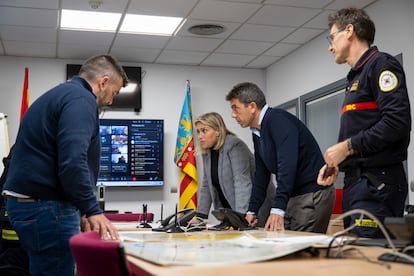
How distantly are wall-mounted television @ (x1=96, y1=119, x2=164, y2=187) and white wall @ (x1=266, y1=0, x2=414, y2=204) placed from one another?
166 cm

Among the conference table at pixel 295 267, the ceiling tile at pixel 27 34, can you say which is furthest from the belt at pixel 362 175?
the ceiling tile at pixel 27 34

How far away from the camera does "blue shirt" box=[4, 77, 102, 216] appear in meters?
1.89

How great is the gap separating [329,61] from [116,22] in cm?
222

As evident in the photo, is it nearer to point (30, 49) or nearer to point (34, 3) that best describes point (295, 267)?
point (34, 3)

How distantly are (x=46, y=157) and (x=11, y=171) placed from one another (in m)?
0.17

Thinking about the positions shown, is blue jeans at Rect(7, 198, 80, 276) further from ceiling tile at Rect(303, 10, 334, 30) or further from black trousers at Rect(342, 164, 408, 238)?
ceiling tile at Rect(303, 10, 334, 30)

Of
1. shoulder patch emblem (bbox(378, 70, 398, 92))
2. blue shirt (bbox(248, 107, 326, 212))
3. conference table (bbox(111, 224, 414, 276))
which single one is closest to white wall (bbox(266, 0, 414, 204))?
blue shirt (bbox(248, 107, 326, 212))

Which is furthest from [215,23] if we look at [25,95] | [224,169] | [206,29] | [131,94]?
[25,95]

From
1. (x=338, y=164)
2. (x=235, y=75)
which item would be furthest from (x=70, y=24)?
(x=338, y=164)

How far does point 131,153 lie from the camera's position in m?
6.24

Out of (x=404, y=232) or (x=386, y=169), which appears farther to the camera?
(x=386, y=169)

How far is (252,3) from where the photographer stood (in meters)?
4.55

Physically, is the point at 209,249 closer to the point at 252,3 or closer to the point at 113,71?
the point at 113,71

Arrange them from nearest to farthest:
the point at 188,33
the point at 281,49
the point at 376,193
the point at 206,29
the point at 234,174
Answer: the point at 376,193, the point at 234,174, the point at 206,29, the point at 188,33, the point at 281,49
